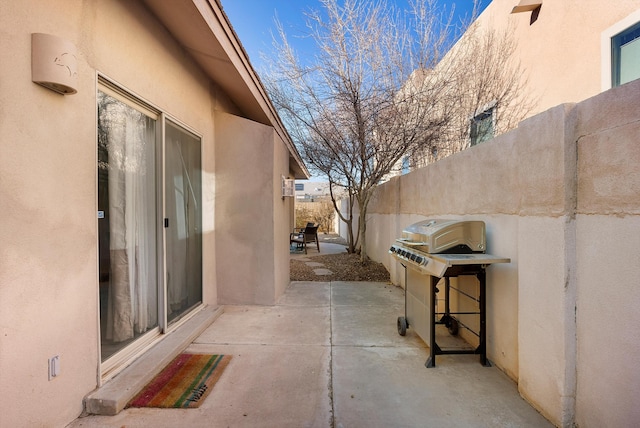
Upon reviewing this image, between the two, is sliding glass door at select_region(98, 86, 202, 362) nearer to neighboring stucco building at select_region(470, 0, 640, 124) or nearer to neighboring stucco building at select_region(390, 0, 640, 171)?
neighboring stucco building at select_region(390, 0, 640, 171)

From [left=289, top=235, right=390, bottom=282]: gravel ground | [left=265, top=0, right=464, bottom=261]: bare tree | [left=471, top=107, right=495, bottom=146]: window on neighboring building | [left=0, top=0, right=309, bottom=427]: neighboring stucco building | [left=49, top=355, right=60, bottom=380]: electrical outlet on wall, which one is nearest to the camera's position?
[left=0, top=0, right=309, bottom=427]: neighboring stucco building

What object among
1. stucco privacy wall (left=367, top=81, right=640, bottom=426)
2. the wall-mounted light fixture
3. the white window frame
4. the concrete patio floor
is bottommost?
the concrete patio floor

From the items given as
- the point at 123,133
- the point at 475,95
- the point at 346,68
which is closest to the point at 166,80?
the point at 123,133

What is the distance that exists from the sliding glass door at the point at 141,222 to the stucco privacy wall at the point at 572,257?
3525 mm

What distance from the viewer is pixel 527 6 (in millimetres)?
Answer: 6660

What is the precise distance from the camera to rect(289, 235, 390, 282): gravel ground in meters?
7.21

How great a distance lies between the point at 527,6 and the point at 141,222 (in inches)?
330

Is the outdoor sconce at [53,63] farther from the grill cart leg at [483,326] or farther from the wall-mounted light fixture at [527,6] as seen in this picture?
the wall-mounted light fixture at [527,6]

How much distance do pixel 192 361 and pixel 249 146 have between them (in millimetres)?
3154

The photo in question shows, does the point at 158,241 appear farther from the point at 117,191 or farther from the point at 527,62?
the point at 527,62

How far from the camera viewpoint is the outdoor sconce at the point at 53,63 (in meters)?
1.99

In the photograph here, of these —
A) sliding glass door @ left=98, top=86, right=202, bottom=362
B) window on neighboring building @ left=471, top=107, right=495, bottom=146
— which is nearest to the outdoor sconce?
sliding glass door @ left=98, top=86, right=202, bottom=362

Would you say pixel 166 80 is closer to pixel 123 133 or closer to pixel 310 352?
pixel 123 133

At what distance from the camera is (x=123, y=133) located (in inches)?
119
